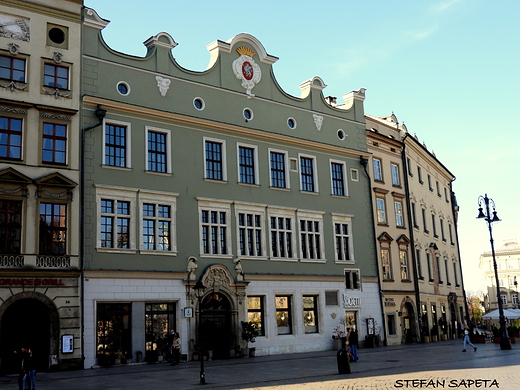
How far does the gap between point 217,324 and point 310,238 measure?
871cm

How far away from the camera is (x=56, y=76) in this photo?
94.3 ft

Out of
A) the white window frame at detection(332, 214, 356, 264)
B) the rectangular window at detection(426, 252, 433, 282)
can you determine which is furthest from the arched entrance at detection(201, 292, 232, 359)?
the rectangular window at detection(426, 252, 433, 282)

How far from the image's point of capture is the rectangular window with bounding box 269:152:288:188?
3706 cm

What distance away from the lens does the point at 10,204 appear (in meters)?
26.4

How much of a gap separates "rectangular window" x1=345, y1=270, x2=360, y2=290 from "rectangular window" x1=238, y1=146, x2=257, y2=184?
30.0 ft

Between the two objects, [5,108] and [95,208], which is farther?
[95,208]

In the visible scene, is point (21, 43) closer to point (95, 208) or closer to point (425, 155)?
point (95, 208)

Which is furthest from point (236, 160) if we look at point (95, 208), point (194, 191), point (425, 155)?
point (425, 155)

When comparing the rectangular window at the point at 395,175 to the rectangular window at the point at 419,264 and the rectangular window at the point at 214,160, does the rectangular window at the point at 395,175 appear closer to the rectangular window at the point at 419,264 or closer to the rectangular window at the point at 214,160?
the rectangular window at the point at 419,264

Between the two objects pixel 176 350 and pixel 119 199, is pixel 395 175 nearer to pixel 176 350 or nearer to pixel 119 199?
pixel 119 199

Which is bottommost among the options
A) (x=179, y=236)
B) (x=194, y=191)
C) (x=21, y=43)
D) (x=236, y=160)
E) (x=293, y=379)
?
(x=293, y=379)

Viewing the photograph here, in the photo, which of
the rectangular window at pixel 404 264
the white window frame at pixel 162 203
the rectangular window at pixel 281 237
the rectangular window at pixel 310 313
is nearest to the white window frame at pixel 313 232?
the rectangular window at pixel 281 237

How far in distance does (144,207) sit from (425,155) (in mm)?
31120

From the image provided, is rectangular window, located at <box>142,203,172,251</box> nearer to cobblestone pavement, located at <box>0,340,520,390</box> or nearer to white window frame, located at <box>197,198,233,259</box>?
white window frame, located at <box>197,198,233,259</box>
